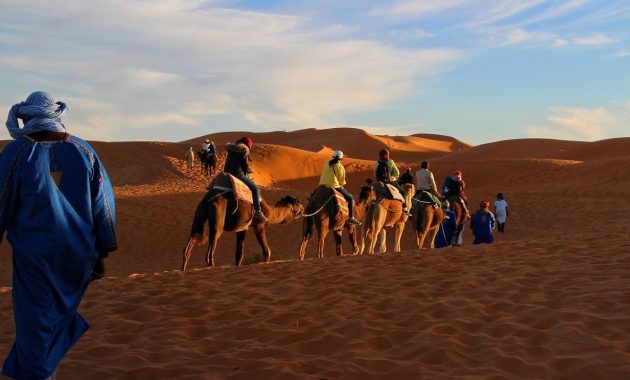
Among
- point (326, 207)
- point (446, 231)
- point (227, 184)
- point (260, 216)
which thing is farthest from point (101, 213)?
point (446, 231)

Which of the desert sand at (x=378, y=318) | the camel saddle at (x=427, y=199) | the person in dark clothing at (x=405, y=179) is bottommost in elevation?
the desert sand at (x=378, y=318)

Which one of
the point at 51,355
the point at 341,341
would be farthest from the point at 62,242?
the point at 341,341

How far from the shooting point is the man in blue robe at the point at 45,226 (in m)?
4.64

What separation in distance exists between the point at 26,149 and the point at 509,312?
491 cm

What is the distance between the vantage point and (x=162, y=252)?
22141mm

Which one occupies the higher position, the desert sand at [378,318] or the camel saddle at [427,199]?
the camel saddle at [427,199]

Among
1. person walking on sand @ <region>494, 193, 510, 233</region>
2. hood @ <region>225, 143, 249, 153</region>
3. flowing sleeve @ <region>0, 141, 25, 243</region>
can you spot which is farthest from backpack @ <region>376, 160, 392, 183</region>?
flowing sleeve @ <region>0, 141, 25, 243</region>

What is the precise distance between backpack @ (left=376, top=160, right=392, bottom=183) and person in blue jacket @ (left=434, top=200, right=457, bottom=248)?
214 cm

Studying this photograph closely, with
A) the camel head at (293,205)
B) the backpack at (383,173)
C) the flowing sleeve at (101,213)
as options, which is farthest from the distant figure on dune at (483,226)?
the flowing sleeve at (101,213)

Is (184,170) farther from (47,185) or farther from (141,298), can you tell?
(47,185)

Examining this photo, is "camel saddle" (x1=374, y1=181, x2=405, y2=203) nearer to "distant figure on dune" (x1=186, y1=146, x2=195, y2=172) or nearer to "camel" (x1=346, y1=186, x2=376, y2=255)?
"camel" (x1=346, y1=186, x2=376, y2=255)

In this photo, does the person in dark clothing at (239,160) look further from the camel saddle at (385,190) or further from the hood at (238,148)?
the camel saddle at (385,190)

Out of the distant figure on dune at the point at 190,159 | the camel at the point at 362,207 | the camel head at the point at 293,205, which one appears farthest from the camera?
the distant figure on dune at the point at 190,159

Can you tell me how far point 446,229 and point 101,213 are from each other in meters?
14.0
